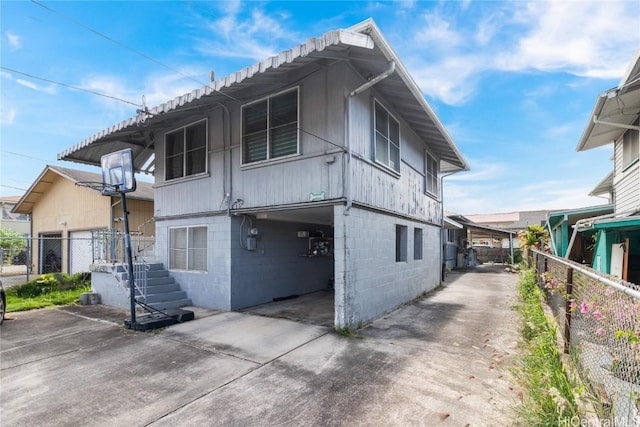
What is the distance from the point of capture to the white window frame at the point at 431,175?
10.4 meters

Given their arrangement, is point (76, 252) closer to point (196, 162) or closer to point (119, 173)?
point (196, 162)

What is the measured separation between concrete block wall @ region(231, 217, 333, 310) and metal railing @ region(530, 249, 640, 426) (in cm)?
592

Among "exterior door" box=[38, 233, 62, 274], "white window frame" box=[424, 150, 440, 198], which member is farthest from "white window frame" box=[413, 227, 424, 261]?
"exterior door" box=[38, 233, 62, 274]

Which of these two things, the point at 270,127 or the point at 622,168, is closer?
the point at 270,127

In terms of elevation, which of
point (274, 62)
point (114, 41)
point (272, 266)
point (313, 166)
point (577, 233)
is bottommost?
point (272, 266)

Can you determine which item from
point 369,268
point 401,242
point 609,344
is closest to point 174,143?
point 369,268

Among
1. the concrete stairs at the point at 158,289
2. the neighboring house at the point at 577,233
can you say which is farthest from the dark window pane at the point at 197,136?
the neighboring house at the point at 577,233

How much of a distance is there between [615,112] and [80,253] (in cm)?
1852

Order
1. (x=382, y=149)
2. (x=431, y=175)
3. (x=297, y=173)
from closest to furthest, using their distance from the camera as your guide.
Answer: (x=297, y=173), (x=382, y=149), (x=431, y=175)

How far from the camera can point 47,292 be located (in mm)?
9312

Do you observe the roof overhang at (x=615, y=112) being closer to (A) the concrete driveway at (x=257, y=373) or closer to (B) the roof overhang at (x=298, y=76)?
(B) the roof overhang at (x=298, y=76)

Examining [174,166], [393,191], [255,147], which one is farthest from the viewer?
[174,166]

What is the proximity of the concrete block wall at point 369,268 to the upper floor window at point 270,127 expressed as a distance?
187 centimetres

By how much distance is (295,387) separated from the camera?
3480mm
